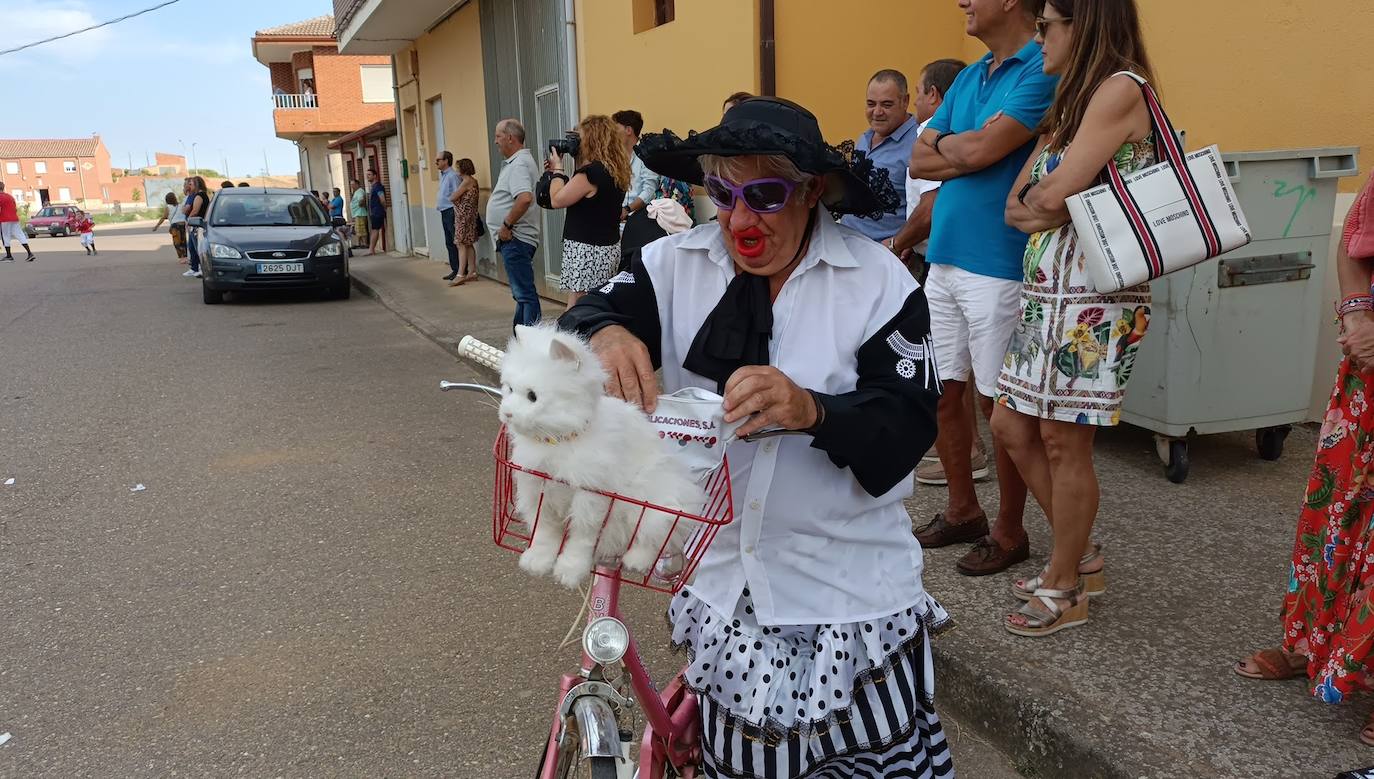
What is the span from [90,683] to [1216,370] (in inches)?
185

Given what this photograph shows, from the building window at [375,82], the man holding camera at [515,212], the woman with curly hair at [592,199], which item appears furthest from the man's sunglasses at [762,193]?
the building window at [375,82]

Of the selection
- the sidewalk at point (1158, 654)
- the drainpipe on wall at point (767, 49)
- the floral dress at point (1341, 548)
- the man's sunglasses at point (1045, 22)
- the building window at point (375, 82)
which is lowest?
the sidewalk at point (1158, 654)

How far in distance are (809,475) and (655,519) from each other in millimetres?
408

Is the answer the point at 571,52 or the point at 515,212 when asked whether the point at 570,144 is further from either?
the point at 571,52

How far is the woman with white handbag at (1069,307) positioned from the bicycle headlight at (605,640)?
1698 millimetres

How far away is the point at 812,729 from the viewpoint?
1710 millimetres

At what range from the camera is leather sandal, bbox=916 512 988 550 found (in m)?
3.67

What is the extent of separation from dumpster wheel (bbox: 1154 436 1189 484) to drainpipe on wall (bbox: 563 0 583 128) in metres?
7.52

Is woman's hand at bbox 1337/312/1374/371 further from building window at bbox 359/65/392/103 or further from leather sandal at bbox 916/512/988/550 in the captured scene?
building window at bbox 359/65/392/103

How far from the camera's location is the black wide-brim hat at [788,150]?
1.56 meters

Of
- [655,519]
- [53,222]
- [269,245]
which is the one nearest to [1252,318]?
[655,519]

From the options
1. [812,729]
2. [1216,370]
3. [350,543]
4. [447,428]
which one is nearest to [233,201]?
[447,428]

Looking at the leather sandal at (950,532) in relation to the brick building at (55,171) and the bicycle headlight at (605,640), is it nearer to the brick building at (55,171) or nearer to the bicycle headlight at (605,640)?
the bicycle headlight at (605,640)

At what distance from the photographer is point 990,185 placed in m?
3.13
